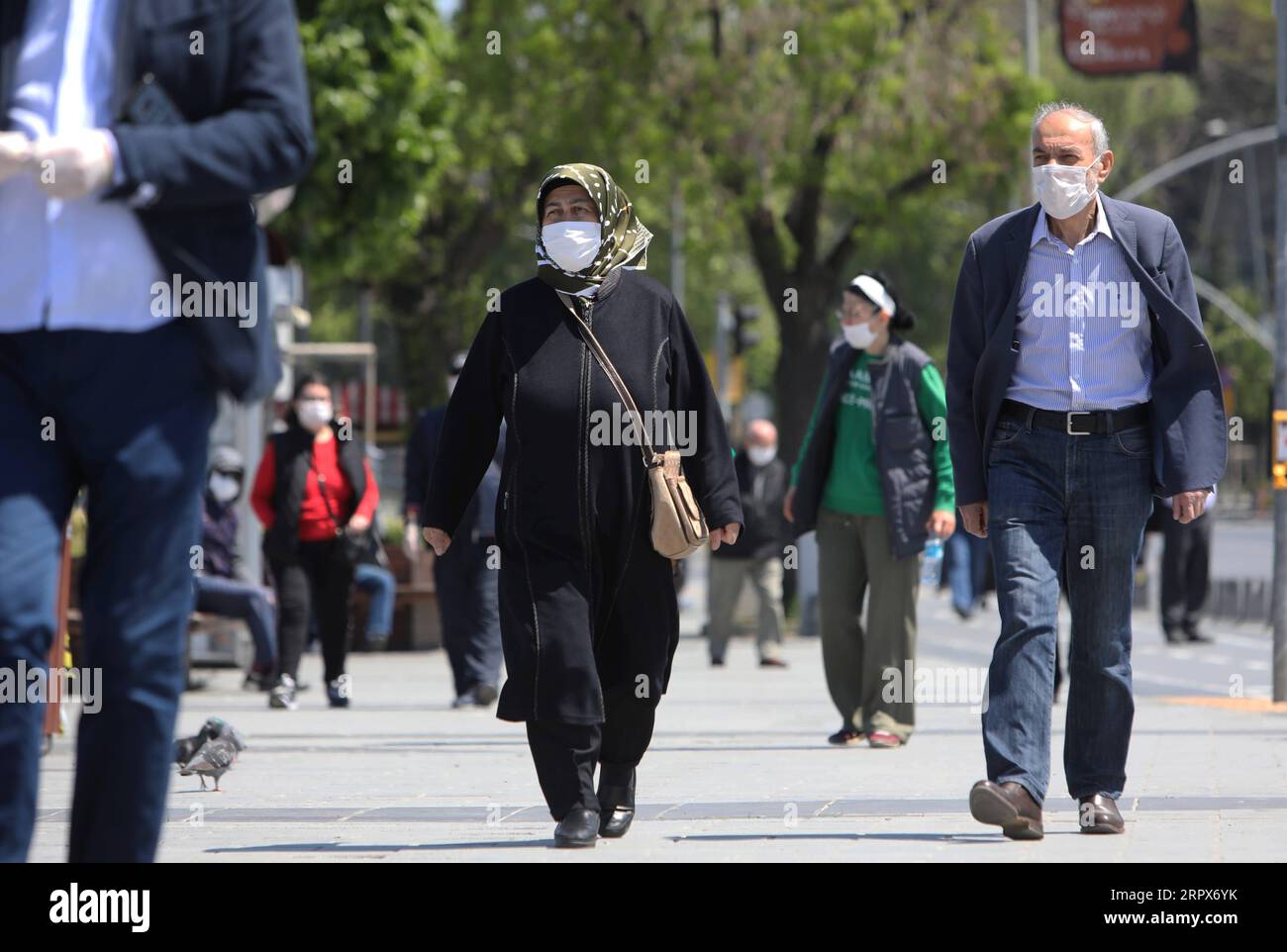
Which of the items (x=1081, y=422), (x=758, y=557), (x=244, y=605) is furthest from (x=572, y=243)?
(x=758, y=557)

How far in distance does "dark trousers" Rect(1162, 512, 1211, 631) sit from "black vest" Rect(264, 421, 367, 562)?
24.8ft

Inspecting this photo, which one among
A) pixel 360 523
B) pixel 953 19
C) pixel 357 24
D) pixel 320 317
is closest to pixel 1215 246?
pixel 320 317

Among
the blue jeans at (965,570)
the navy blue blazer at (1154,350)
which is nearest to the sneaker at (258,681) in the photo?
the navy blue blazer at (1154,350)

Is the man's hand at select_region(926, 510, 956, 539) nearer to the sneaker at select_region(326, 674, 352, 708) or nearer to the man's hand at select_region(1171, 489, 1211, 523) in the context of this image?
the man's hand at select_region(1171, 489, 1211, 523)

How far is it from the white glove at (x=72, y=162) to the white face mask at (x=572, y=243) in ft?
9.30

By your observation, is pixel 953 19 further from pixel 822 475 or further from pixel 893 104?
pixel 822 475

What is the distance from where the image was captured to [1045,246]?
6.61 meters

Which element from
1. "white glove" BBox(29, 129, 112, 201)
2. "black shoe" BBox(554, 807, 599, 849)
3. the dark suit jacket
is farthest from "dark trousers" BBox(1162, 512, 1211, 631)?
"white glove" BBox(29, 129, 112, 201)

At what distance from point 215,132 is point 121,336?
0.38 m

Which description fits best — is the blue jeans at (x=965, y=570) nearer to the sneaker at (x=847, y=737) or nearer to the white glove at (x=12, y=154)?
the sneaker at (x=847, y=737)

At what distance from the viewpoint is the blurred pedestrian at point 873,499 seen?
32.1ft

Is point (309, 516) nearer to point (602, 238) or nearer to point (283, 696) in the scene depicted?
point (283, 696)

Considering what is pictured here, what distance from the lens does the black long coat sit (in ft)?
20.8

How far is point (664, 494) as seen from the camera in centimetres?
650
